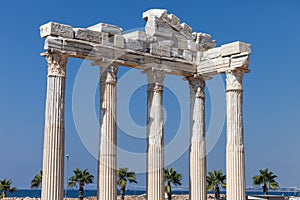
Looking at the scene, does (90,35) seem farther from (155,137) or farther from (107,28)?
(155,137)

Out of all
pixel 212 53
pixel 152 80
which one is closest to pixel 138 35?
pixel 152 80

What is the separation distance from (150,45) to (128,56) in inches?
75.2

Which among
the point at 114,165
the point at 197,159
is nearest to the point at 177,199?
the point at 197,159

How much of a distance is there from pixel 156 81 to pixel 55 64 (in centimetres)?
724

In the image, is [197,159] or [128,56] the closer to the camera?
[128,56]

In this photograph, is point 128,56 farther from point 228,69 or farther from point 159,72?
point 228,69

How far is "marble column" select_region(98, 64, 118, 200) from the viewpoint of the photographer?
2753 cm

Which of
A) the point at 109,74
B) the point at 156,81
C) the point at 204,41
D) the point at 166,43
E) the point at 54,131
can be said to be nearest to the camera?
the point at 54,131

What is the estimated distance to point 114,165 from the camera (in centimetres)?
2794

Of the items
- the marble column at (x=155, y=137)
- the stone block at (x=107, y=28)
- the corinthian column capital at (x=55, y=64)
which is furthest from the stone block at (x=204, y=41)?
the corinthian column capital at (x=55, y=64)

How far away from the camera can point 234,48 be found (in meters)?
30.4

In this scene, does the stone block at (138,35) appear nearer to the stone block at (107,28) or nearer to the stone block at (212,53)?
the stone block at (107,28)

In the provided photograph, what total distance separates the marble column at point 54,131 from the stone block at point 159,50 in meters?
6.33

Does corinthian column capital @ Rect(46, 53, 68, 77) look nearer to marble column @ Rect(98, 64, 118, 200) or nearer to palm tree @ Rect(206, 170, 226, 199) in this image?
marble column @ Rect(98, 64, 118, 200)
